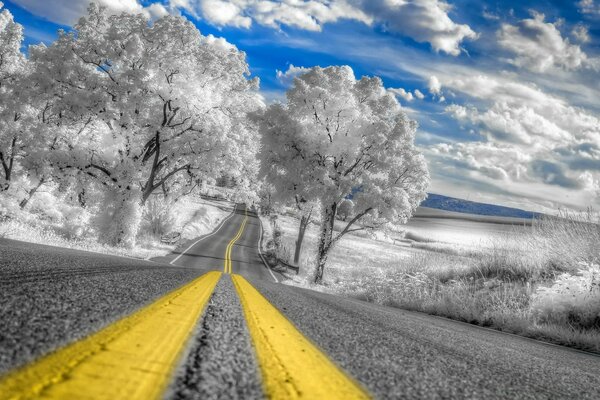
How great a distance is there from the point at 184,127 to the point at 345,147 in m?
8.75

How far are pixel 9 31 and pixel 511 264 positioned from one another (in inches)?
1186

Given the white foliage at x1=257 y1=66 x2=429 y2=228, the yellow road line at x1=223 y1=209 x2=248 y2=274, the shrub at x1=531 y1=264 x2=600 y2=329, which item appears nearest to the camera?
the shrub at x1=531 y1=264 x2=600 y2=329

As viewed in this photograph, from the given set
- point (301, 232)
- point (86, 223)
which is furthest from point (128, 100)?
point (301, 232)

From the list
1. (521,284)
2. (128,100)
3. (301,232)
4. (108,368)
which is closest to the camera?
(108,368)

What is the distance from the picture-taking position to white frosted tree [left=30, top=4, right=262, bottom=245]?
713 inches

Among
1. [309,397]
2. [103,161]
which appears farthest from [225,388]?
[103,161]

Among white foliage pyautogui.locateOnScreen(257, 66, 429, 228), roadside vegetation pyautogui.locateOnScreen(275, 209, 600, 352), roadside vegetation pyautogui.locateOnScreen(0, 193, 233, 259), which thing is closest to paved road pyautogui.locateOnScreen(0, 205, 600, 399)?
roadside vegetation pyautogui.locateOnScreen(275, 209, 600, 352)

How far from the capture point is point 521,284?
28.1 feet

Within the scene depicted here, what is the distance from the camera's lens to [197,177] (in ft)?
70.0

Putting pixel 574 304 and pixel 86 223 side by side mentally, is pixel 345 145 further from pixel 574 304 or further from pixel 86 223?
pixel 86 223

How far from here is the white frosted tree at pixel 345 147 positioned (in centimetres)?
1795

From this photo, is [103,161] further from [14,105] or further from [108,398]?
[108,398]

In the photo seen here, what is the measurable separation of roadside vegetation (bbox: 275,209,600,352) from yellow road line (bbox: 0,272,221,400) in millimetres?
6222

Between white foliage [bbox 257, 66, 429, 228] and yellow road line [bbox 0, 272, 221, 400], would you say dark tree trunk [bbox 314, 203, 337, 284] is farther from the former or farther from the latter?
yellow road line [bbox 0, 272, 221, 400]
